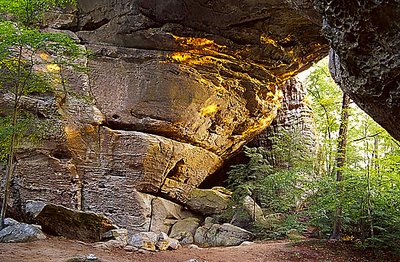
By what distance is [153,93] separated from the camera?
14766 mm

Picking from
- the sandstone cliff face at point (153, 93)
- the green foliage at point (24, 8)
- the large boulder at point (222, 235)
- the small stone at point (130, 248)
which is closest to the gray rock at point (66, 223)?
the small stone at point (130, 248)

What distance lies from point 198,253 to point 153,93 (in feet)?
23.4

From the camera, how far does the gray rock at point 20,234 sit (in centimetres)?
875

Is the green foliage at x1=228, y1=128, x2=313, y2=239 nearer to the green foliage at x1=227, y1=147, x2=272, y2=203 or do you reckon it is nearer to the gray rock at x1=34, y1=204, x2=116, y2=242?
the green foliage at x1=227, y1=147, x2=272, y2=203

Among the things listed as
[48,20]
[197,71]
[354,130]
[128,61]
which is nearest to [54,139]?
[128,61]

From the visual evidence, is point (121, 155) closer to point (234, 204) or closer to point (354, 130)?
point (234, 204)

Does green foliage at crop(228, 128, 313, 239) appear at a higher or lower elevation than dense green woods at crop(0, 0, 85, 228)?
lower

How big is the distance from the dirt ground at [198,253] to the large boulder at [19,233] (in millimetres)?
308

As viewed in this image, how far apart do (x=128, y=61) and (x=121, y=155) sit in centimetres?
421

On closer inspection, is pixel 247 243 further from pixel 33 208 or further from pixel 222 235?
pixel 33 208

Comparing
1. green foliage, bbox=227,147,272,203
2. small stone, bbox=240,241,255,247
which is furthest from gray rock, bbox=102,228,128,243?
green foliage, bbox=227,147,272,203

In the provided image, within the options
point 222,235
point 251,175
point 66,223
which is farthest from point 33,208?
point 251,175

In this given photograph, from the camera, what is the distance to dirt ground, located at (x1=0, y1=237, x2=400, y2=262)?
7.73 meters

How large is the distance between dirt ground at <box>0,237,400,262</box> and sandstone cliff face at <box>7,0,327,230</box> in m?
4.03
